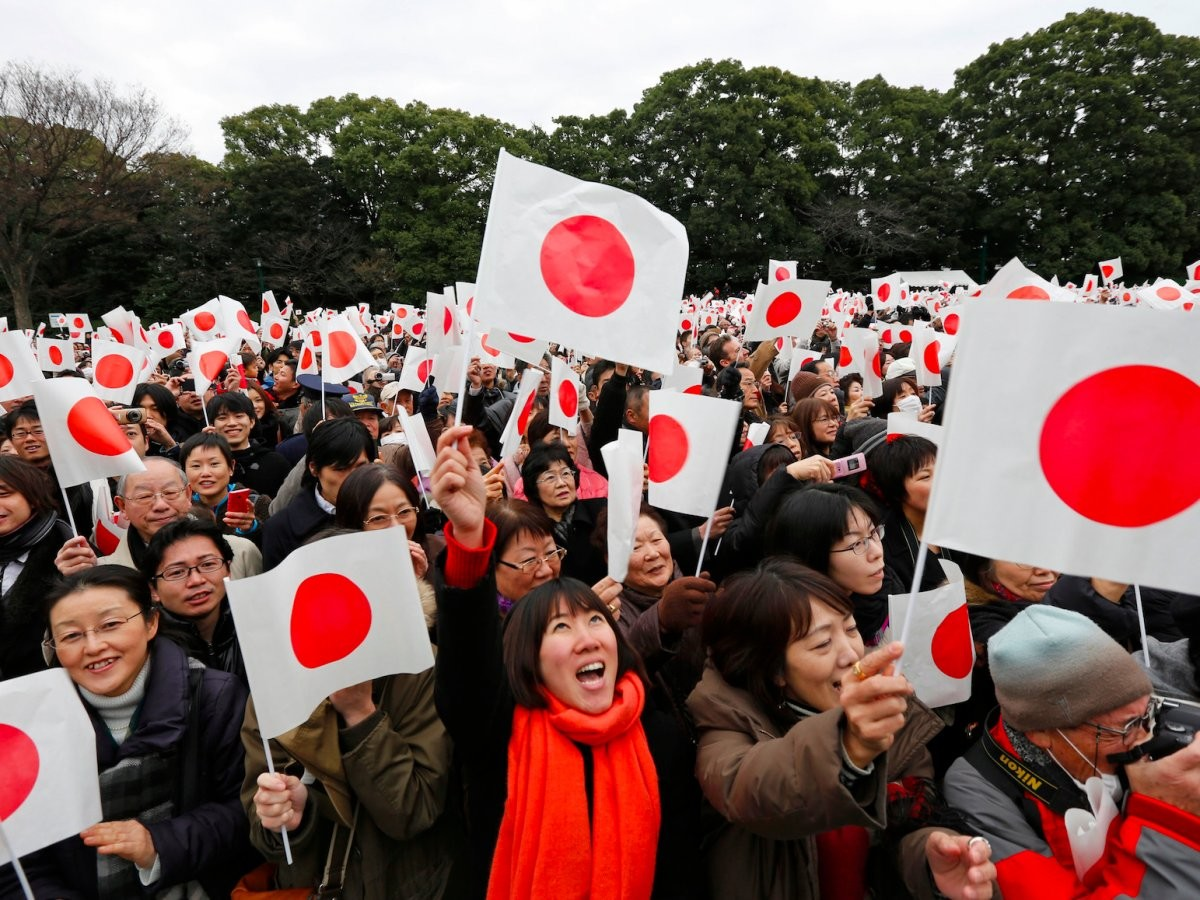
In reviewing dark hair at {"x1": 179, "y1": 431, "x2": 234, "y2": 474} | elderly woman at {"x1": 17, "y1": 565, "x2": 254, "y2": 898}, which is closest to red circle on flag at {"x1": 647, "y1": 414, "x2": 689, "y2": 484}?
elderly woman at {"x1": 17, "y1": 565, "x2": 254, "y2": 898}

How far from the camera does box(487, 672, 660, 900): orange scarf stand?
1629 millimetres

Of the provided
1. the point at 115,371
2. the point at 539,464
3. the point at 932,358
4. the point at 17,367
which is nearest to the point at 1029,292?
the point at 932,358

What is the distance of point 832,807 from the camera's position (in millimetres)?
1298

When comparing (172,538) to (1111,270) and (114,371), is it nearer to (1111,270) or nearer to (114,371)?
(114,371)

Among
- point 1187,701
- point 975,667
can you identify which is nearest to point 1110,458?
point 1187,701

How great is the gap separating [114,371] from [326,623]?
4703 millimetres

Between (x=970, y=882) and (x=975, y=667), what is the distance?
1086 mm

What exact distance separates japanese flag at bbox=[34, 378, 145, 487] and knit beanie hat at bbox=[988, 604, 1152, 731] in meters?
3.33

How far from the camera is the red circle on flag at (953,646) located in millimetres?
2139

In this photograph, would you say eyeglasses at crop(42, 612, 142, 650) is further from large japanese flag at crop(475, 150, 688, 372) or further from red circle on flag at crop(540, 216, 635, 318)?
red circle on flag at crop(540, 216, 635, 318)

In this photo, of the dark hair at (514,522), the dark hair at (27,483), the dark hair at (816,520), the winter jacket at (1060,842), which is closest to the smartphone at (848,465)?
the dark hair at (816,520)

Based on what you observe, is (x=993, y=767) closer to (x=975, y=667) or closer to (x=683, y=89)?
(x=975, y=667)

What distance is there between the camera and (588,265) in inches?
89.7

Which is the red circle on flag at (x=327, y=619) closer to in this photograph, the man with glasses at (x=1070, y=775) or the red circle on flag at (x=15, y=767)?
the red circle on flag at (x=15, y=767)
